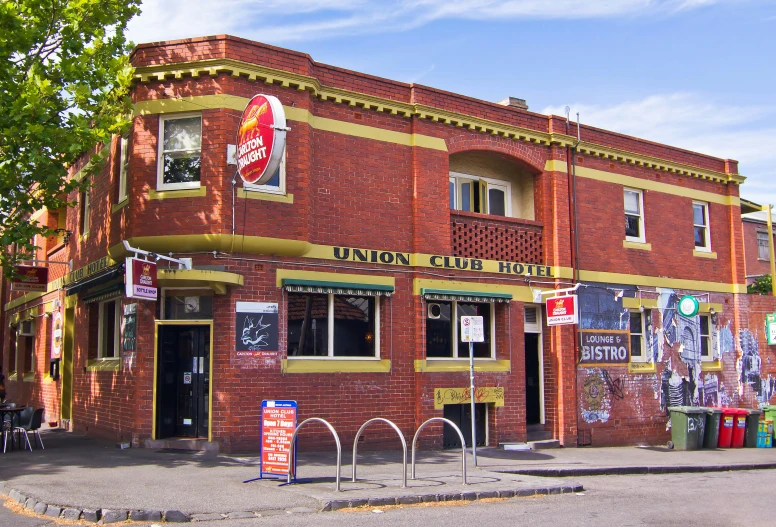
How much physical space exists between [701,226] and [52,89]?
17.3m

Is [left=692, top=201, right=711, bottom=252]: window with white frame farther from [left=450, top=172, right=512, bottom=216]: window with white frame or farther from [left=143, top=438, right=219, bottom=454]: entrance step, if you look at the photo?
[left=143, top=438, right=219, bottom=454]: entrance step

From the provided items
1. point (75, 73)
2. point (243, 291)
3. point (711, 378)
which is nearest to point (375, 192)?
point (243, 291)

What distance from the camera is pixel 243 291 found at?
45.1ft

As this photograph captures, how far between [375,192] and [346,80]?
241 cm

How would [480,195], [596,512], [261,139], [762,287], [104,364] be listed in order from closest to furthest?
[596,512], [261,139], [104,364], [480,195], [762,287]

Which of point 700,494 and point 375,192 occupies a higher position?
point 375,192

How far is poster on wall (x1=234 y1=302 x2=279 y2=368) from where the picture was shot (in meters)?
13.6

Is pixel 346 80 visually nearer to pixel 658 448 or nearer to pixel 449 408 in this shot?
pixel 449 408

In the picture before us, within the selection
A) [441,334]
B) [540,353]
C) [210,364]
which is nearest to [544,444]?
[540,353]

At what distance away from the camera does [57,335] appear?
19234mm

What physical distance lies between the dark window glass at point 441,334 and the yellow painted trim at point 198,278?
4573 mm

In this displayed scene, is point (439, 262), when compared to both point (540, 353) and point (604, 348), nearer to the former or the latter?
point (540, 353)

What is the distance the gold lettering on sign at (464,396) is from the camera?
620 inches

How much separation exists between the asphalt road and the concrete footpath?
0.35 meters
